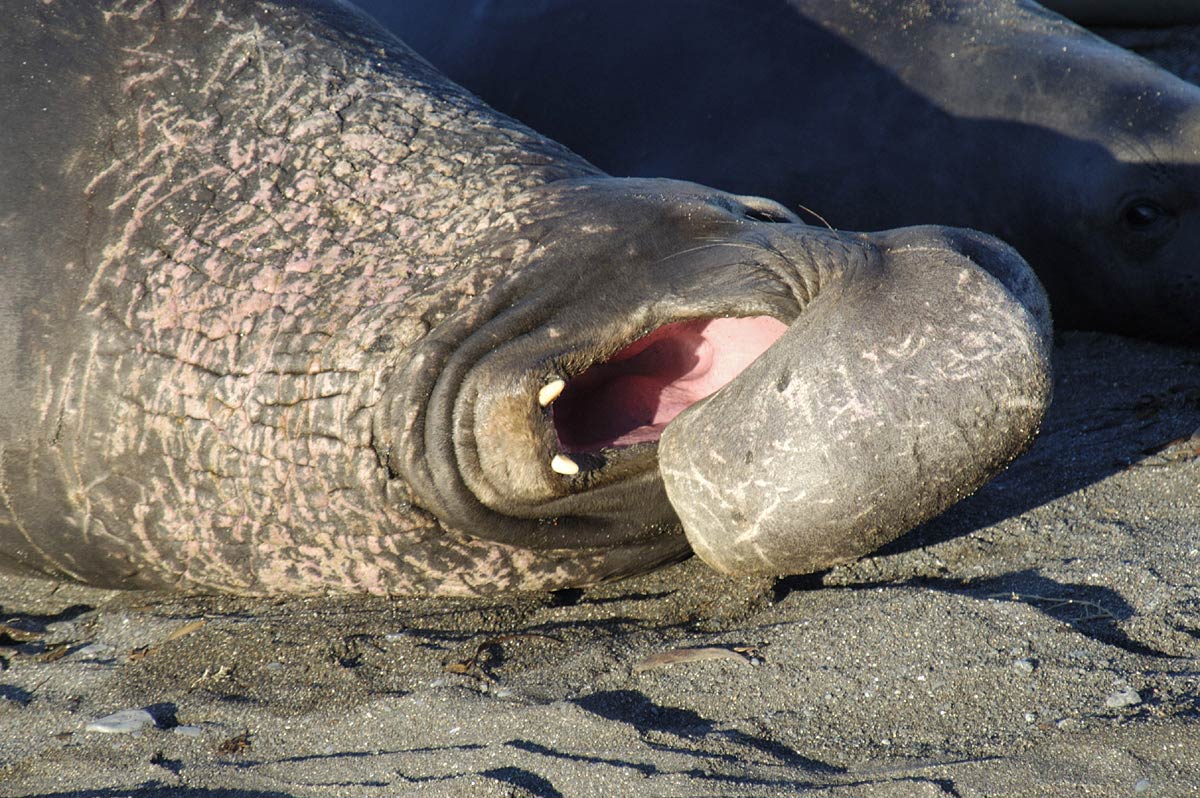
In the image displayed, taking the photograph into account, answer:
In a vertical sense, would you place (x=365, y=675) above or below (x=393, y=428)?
below

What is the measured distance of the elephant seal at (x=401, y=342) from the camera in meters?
2.59

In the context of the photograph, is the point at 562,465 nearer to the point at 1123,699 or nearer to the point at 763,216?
the point at 763,216

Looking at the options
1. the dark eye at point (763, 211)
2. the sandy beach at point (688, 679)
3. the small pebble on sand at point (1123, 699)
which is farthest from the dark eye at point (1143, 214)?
the small pebble on sand at point (1123, 699)

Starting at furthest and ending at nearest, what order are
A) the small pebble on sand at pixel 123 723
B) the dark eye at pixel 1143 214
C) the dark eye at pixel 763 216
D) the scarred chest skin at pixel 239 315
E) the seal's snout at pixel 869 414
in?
the dark eye at pixel 1143 214
the dark eye at pixel 763 216
the scarred chest skin at pixel 239 315
the small pebble on sand at pixel 123 723
the seal's snout at pixel 869 414

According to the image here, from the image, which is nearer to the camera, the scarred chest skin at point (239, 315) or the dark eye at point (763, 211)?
the scarred chest skin at point (239, 315)

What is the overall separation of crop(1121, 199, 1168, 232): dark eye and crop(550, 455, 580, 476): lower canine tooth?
3.07 meters

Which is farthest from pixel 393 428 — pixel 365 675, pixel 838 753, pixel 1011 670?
pixel 1011 670

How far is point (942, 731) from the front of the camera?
2.31 metres

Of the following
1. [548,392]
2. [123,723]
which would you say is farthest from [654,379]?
[123,723]

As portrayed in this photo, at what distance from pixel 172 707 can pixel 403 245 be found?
3.63 ft

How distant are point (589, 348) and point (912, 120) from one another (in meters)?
2.71

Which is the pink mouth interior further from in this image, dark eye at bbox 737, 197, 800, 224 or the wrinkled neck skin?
dark eye at bbox 737, 197, 800, 224

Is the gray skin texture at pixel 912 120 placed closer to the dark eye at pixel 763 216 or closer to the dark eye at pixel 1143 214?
the dark eye at pixel 1143 214

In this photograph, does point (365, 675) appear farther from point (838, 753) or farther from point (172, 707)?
point (838, 753)
